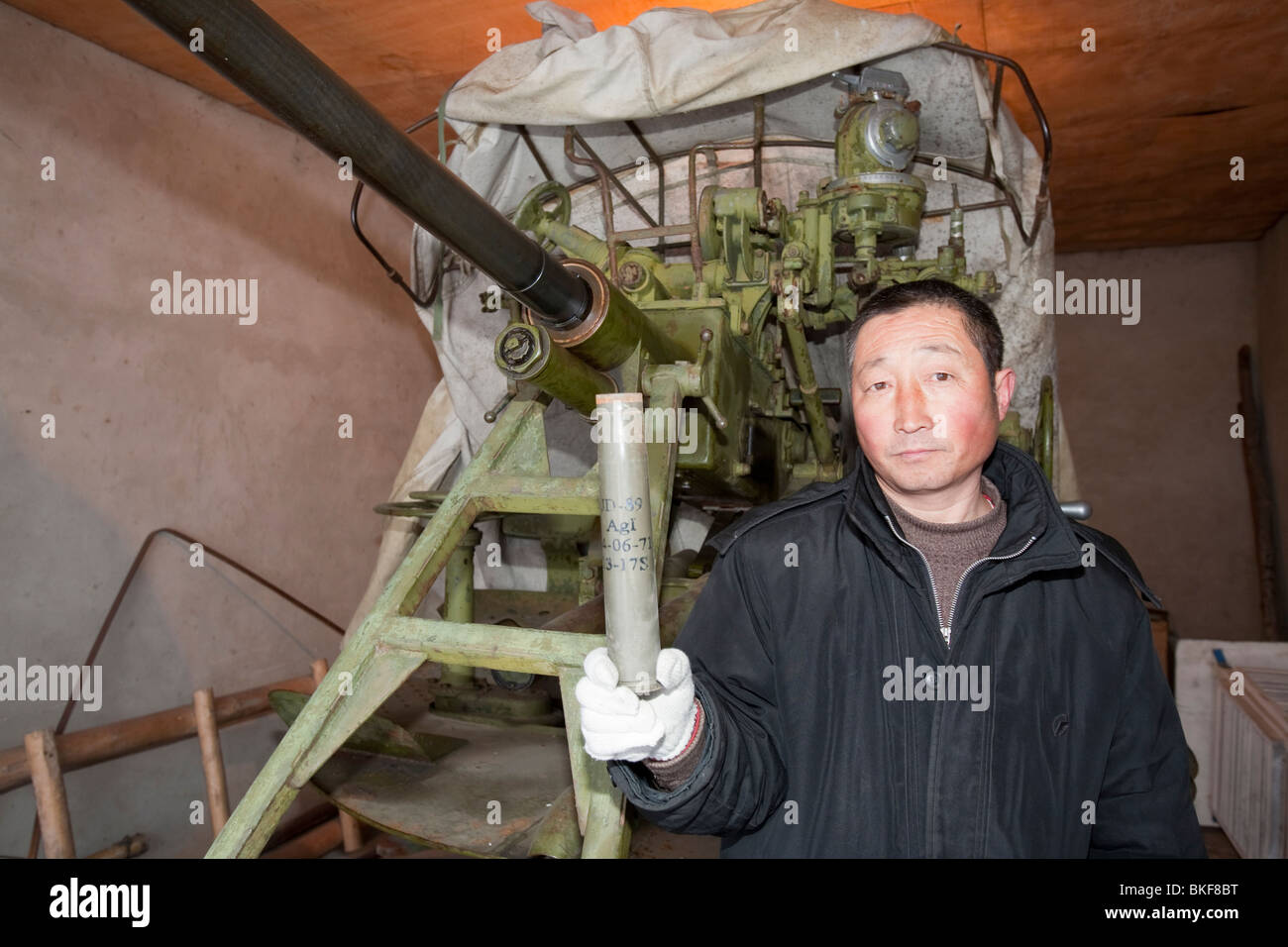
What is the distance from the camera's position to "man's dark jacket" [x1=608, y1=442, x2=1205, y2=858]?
4.10ft

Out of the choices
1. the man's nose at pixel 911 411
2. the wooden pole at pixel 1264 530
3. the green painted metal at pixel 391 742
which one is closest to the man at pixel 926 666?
the man's nose at pixel 911 411

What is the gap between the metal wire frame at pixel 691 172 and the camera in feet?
8.93

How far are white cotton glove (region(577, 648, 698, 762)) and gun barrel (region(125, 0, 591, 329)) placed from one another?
Answer: 0.95 metres

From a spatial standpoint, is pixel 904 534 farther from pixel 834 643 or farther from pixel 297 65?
pixel 297 65

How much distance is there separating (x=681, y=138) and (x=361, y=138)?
7.10ft

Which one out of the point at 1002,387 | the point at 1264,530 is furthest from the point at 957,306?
the point at 1264,530

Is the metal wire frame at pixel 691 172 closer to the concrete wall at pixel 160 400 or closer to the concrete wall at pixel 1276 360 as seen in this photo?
the concrete wall at pixel 160 400

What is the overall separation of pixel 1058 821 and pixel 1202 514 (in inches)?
282

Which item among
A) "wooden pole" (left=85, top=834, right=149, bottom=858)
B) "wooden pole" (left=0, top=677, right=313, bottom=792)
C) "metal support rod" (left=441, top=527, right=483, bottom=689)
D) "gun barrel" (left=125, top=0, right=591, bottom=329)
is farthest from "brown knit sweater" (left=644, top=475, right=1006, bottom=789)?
"wooden pole" (left=85, top=834, right=149, bottom=858)

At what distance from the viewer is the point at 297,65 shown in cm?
132
